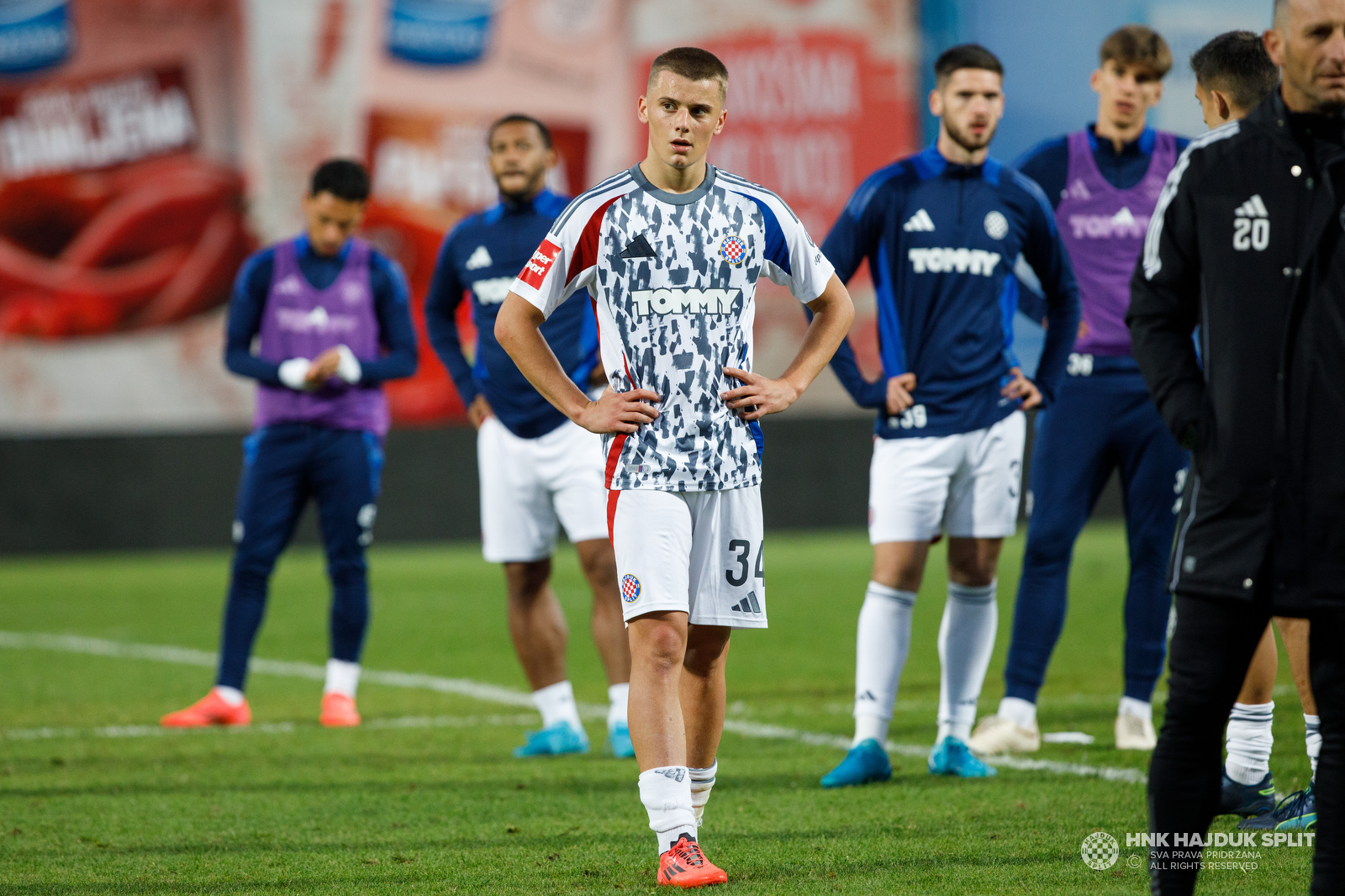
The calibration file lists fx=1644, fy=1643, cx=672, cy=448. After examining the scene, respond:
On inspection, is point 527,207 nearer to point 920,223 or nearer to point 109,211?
point 920,223

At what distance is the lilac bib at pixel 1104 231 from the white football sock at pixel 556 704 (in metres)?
2.46

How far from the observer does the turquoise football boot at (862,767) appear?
5555 millimetres

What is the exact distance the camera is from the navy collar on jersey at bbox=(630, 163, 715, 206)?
14.1 ft

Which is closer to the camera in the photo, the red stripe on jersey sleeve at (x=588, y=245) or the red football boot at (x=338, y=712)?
the red stripe on jersey sleeve at (x=588, y=245)

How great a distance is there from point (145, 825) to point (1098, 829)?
2.93m

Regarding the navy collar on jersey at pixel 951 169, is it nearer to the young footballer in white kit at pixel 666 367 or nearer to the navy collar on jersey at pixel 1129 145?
the navy collar on jersey at pixel 1129 145

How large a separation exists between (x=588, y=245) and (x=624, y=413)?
45 centimetres

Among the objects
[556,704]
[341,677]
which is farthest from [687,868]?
[341,677]

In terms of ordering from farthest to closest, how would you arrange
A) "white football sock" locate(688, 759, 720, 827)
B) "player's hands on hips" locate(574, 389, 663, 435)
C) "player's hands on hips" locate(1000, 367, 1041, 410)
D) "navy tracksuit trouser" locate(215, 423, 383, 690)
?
"navy tracksuit trouser" locate(215, 423, 383, 690) < "player's hands on hips" locate(1000, 367, 1041, 410) < "white football sock" locate(688, 759, 720, 827) < "player's hands on hips" locate(574, 389, 663, 435)

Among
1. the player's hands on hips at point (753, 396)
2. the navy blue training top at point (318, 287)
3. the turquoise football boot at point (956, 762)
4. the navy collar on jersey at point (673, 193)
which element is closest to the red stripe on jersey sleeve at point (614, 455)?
the player's hands on hips at point (753, 396)

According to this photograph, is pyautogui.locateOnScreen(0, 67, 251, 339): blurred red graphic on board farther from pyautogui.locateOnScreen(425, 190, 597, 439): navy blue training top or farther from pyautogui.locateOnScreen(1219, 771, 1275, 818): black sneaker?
pyautogui.locateOnScreen(1219, 771, 1275, 818): black sneaker

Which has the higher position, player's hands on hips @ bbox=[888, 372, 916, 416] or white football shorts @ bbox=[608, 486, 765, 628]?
player's hands on hips @ bbox=[888, 372, 916, 416]

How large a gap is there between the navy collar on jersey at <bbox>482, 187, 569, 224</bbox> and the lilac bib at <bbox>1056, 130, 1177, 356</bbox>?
6.68 ft

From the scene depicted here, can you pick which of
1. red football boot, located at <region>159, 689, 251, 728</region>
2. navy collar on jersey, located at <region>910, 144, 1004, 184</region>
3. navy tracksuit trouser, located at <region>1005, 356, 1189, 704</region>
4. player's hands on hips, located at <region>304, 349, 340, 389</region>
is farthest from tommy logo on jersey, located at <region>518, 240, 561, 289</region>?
red football boot, located at <region>159, 689, 251, 728</region>
